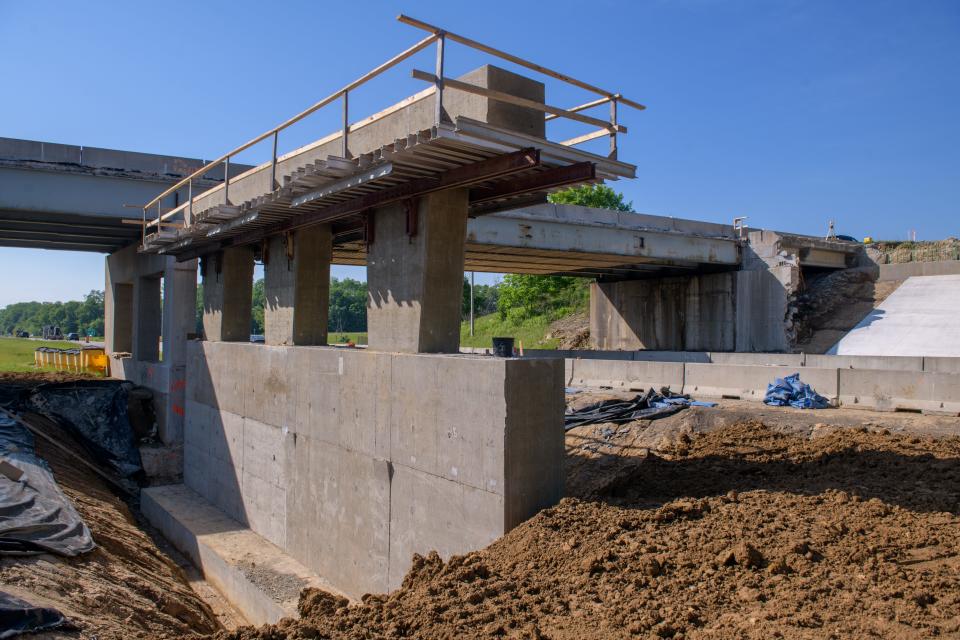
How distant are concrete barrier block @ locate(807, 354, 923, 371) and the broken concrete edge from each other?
13.9m

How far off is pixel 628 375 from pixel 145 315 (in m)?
16.8

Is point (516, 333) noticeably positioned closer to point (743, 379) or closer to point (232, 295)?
point (232, 295)

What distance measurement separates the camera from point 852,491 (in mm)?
7062

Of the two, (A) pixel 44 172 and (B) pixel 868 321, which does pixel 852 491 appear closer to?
(A) pixel 44 172

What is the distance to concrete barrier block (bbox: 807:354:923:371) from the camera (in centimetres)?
1650

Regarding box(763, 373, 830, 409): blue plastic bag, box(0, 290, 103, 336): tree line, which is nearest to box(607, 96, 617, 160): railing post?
box(763, 373, 830, 409): blue plastic bag

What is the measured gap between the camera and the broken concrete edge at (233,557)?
10.3m

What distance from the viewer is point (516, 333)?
5012 centimetres

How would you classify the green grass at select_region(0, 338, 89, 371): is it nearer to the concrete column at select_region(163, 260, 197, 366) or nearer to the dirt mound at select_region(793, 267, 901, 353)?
the concrete column at select_region(163, 260, 197, 366)

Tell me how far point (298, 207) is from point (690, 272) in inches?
930

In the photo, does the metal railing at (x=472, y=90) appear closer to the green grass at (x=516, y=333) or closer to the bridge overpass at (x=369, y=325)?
the bridge overpass at (x=369, y=325)

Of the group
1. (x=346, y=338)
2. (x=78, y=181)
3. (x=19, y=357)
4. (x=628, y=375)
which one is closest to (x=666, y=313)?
(x=628, y=375)

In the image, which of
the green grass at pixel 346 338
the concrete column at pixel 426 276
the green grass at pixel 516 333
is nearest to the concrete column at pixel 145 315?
the concrete column at pixel 426 276

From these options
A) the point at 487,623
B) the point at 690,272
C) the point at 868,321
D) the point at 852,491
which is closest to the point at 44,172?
the point at 487,623
